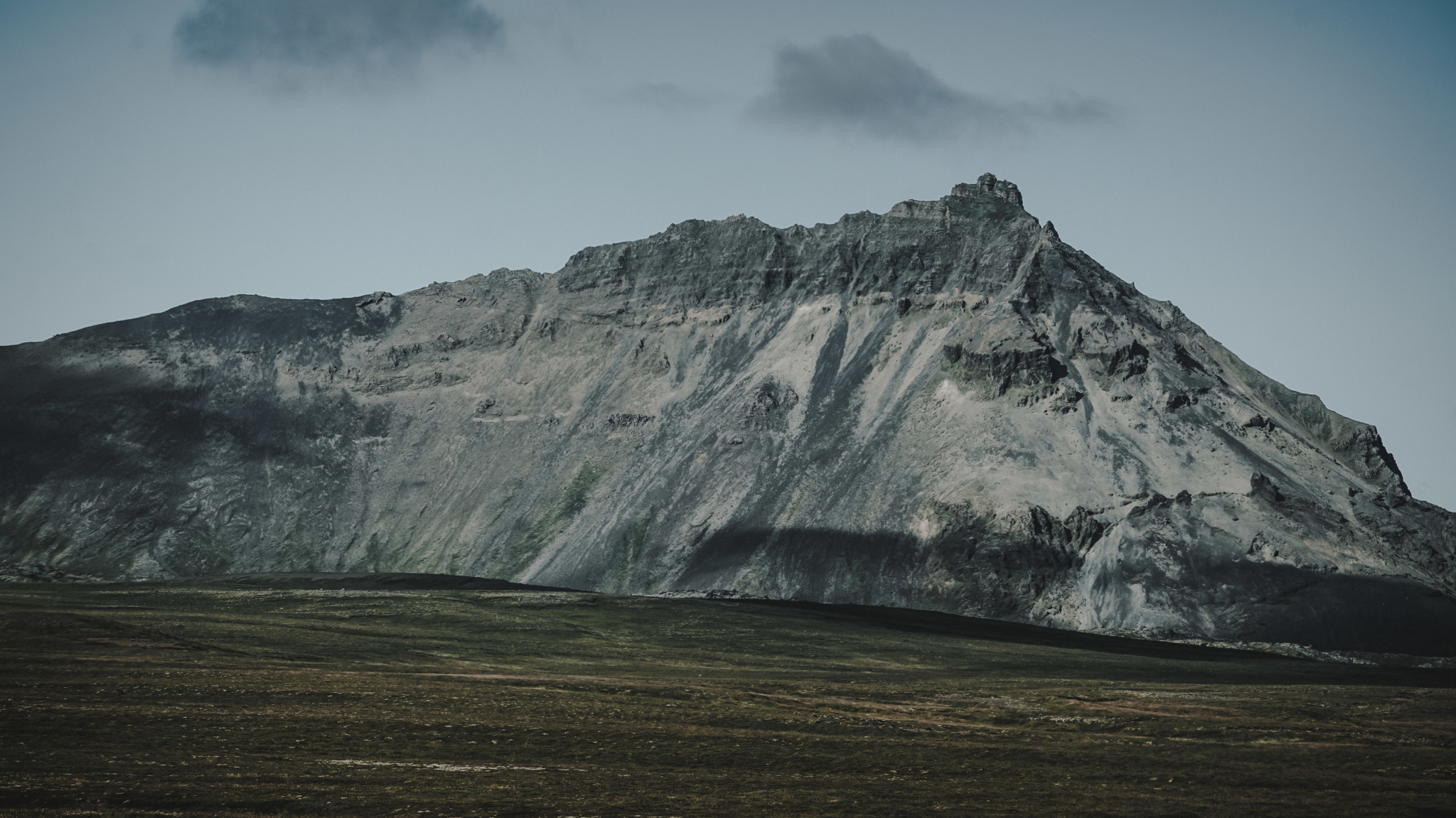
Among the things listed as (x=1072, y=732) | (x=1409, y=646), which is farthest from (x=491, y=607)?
(x=1409, y=646)

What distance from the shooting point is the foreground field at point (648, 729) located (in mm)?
39125

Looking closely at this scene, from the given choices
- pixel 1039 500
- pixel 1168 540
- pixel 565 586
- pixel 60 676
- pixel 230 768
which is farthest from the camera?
pixel 565 586

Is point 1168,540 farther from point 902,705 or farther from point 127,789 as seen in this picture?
point 127,789

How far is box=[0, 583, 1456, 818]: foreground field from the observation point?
3912cm

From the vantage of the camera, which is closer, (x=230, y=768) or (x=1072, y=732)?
(x=230, y=768)

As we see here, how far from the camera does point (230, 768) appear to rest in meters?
40.7

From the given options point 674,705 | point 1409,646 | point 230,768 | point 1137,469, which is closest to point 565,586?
point 1137,469

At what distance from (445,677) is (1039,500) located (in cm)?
11571

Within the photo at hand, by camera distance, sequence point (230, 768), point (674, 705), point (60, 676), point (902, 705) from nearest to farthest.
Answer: point (230, 768) < point (60, 676) < point (674, 705) < point (902, 705)

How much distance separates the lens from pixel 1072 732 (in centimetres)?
6266

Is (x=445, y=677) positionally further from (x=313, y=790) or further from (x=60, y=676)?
(x=313, y=790)

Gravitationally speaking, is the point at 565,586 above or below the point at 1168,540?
below

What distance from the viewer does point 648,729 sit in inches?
2194

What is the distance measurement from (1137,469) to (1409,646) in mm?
43950
